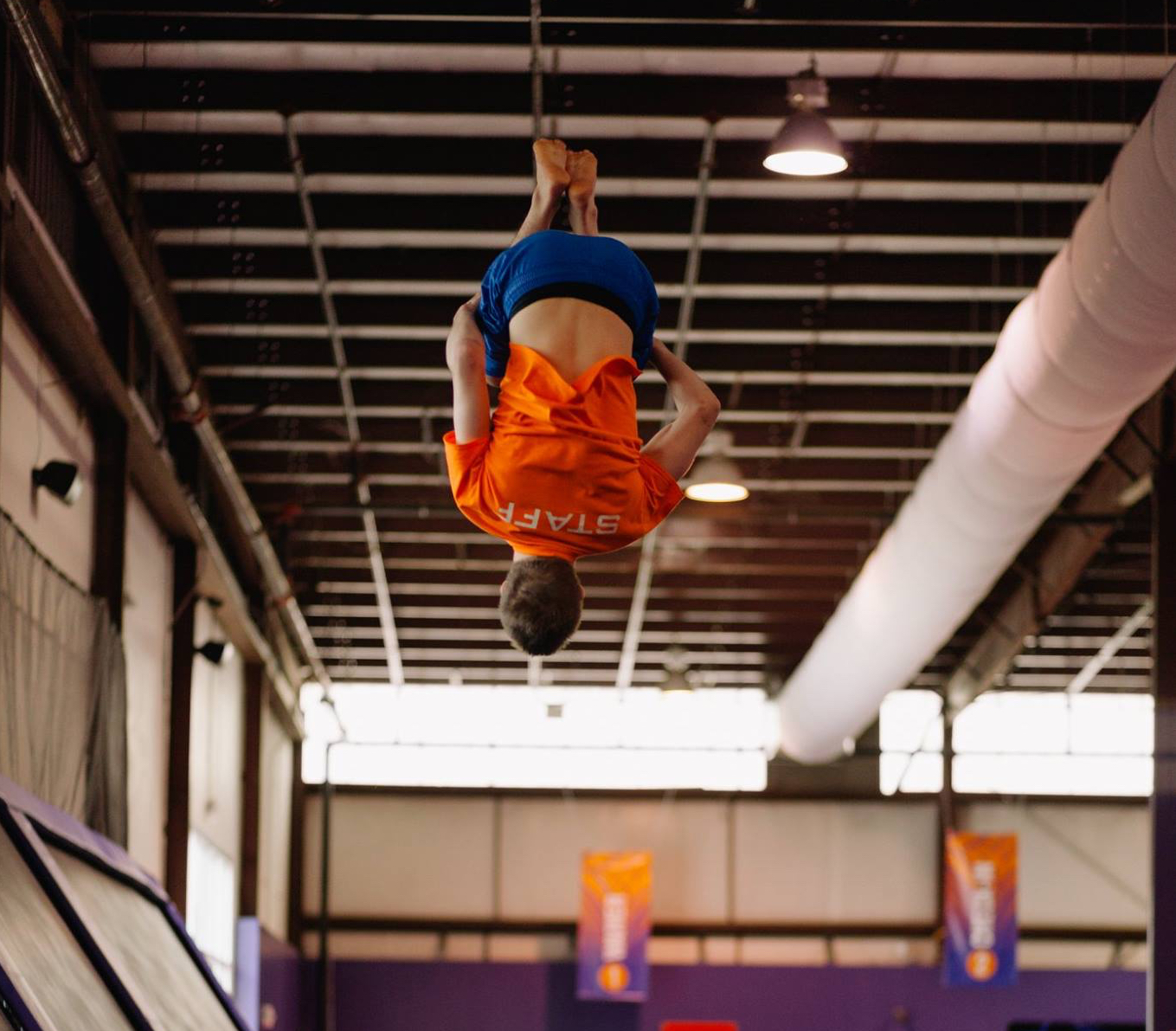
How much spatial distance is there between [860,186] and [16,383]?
16.4 ft

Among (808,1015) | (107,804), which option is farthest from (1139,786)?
(107,804)

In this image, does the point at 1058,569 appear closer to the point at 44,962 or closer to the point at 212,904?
the point at 212,904

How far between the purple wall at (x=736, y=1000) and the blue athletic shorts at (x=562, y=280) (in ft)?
59.0

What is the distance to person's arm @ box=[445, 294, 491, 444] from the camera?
4.92 m

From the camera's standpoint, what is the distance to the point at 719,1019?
22000mm

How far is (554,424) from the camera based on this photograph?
4793 mm

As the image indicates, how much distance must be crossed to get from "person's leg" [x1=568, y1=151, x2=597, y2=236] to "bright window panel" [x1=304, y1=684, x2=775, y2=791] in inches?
708

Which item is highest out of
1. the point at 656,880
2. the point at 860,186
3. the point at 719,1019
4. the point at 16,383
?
the point at 860,186

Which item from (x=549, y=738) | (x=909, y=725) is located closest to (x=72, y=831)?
(x=549, y=738)

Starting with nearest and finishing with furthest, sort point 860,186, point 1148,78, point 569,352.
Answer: point 569,352 < point 1148,78 < point 860,186

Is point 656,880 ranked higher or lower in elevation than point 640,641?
lower

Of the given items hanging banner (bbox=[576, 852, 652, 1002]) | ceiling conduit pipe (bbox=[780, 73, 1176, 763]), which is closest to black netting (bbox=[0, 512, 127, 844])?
ceiling conduit pipe (bbox=[780, 73, 1176, 763])

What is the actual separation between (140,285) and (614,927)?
13.4m

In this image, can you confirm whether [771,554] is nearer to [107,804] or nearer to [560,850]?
[560,850]
